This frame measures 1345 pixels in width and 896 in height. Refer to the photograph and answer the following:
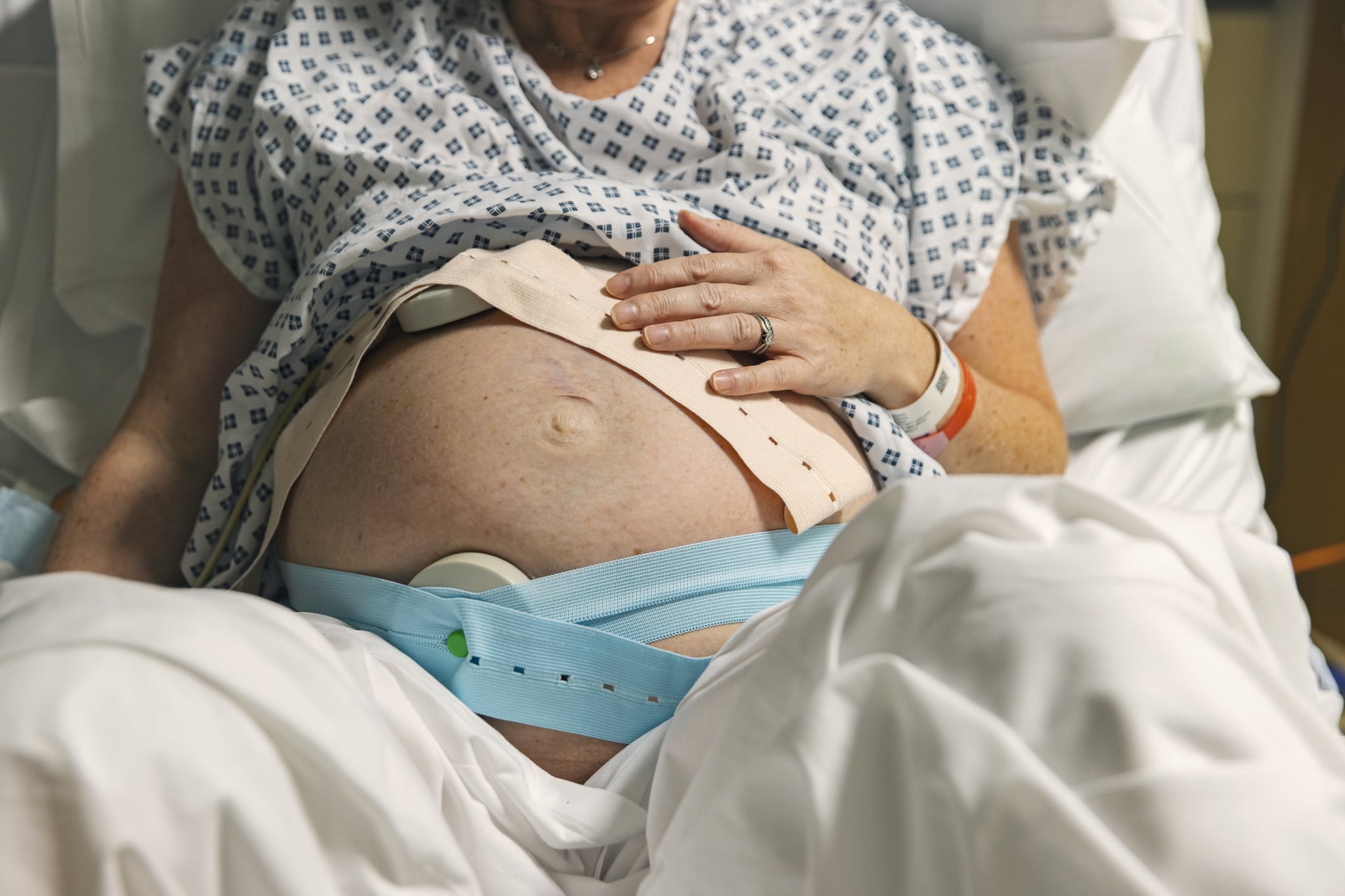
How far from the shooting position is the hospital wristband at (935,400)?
902 mm

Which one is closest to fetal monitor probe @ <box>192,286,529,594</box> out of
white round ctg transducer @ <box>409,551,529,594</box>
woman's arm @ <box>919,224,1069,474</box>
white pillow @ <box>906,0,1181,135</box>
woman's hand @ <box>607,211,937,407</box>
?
white round ctg transducer @ <box>409,551,529,594</box>

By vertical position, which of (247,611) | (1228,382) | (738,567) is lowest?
(1228,382)

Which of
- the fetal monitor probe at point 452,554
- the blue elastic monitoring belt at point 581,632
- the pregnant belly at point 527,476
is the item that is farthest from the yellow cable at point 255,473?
the blue elastic monitoring belt at point 581,632

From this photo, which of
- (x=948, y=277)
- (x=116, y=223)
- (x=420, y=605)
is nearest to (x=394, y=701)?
(x=420, y=605)

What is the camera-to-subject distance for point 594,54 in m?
1.03

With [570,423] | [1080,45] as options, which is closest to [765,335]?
[570,423]

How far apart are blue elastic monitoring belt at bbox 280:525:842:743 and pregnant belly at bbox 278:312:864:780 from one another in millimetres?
16

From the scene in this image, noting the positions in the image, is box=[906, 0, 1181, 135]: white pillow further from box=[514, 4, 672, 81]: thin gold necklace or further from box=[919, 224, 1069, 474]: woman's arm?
box=[514, 4, 672, 81]: thin gold necklace

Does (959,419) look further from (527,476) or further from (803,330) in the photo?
(527,476)

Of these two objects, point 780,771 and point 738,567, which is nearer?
point 780,771

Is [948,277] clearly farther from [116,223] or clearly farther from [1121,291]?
[116,223]

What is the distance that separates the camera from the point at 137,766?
0.44 metres

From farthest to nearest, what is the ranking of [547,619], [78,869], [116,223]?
1. [116,223]
2. [547,619]
3. [78,869]

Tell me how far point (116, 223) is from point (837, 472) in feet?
2.96
